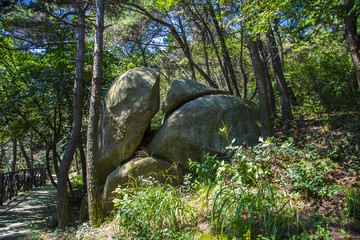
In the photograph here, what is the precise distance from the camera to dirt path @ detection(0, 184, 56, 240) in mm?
5355

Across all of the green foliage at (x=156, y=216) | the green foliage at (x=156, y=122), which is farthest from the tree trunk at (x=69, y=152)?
the green foliage at (x=156, y=216)

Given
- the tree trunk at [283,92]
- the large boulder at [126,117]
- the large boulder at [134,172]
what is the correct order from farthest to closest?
1. the tree trunk at [283,92]
2. the large boulder at [126,117]
3. the large boulder at [134,172]

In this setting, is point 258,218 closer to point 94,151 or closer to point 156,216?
point 156,216

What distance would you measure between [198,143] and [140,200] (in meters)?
2.48

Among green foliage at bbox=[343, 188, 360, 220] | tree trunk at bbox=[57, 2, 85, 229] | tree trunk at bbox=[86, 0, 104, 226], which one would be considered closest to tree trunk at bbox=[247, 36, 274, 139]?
green foliage at bbox=[343, 188, 360, 220]

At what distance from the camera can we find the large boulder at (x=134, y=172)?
504 cm

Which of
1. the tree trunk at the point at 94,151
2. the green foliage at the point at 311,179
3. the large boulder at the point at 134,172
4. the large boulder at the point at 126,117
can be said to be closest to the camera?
the green foliage at the point at 311,179

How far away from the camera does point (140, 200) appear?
116 inches

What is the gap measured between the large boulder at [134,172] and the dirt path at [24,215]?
202 centimetres

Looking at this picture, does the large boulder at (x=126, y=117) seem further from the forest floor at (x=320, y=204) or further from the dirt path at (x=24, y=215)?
the dirt path at (x=24, y=215)

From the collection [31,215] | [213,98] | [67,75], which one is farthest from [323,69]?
[31,215]

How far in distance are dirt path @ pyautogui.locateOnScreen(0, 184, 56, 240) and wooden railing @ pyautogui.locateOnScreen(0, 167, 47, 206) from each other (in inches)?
12.4

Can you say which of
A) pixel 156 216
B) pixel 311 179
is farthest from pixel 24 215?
pixel 311 179

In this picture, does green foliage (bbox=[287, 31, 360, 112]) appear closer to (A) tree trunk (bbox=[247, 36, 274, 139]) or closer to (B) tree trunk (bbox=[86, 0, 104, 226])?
(A) tree trunk (bbox=[247, 36, 274, 139])
